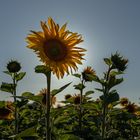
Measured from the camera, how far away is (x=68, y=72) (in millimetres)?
4852

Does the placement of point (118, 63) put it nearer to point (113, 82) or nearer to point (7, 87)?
point (113, 82)

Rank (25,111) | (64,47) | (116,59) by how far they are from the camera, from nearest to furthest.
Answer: (64,47), (116,59), (25,111)

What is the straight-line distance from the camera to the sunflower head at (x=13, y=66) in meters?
9.29

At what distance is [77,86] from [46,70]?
328 inches

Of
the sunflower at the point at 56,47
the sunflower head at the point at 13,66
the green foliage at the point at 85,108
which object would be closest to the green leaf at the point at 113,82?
the green foliage at the point at 85,108

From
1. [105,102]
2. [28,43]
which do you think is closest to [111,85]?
[105,102]

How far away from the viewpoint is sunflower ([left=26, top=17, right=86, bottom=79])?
14.9 feet

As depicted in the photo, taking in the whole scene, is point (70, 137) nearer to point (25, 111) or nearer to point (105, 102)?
point (105, 102)

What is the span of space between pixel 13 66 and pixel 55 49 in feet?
15.3

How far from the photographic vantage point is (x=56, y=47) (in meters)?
4.80

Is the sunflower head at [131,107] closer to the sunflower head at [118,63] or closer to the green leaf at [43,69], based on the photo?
the sunflower head at [118,63]

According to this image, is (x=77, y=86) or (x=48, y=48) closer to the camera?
(x=48, y=48)

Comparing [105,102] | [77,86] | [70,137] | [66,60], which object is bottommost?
[70,137]

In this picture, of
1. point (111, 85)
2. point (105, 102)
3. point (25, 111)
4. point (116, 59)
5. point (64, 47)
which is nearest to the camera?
point (64, 47)
